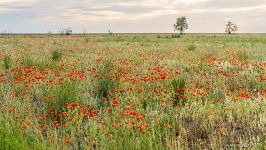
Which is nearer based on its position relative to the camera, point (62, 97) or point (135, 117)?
point (135, 117)

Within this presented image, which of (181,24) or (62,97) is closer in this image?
(62,97)

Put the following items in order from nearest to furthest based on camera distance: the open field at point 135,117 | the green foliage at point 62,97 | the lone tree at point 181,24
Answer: the open field at point 135,117
the green foliage at point 62,97
the lone tree at point 181,24

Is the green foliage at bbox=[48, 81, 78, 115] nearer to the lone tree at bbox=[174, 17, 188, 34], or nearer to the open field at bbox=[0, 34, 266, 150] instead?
the open field at bbox=[0, 34, 266, 150]

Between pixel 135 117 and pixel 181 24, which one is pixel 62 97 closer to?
pixel 135 117

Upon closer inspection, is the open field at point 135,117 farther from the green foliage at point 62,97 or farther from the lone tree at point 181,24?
the lone tree at point 181,24

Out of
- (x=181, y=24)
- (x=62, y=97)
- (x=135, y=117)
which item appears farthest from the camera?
(x=181, y=24)

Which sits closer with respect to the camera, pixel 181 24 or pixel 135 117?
pixel 135 117

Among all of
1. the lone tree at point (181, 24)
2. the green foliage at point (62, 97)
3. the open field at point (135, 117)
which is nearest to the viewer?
the open field at point (135, 117)

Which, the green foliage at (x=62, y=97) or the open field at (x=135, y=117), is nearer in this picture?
the open field at (x=135, y=117)

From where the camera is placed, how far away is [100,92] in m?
9.28

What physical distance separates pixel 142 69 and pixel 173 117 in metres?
6.59

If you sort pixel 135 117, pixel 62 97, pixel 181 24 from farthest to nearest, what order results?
1. pixel 181 24
2. pixel 62 97
3. pixel 135 117

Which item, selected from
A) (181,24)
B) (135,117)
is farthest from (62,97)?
(181,24)

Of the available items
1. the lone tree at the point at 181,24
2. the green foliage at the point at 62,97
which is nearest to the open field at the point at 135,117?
the green foliage at the point at 62,97
